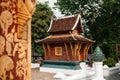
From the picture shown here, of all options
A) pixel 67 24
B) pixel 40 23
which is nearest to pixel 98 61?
pixel 67 24

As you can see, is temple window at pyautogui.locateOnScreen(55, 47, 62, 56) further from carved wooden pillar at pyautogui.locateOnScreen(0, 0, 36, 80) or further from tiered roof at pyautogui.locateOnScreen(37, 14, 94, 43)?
carved wooden pillar at pyautogui.locateOnScreen(0, 0, 36, 80)

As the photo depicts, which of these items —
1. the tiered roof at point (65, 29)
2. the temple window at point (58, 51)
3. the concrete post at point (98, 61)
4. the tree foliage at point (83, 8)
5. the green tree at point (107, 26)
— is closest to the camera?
the concrete post at point (98, 61)

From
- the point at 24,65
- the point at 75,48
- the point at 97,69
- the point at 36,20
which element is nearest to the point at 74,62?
the point at 75,48

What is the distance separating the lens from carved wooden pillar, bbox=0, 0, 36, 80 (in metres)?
2.41

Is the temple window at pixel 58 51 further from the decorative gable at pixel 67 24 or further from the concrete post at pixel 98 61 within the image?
the concrete post at pixel 98 61

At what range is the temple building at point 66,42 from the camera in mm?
20531

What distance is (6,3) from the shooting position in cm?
247

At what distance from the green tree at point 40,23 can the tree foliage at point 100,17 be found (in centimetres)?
376

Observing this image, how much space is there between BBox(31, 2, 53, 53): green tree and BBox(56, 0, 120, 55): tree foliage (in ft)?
12.3

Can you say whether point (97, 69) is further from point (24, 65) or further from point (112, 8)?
point (112, 8)

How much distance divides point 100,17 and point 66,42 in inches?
659

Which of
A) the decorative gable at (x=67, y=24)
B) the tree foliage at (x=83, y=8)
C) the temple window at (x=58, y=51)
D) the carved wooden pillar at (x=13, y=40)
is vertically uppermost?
the tree foliage at (x=83, y=8)

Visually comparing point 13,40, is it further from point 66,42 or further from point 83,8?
point 83,8

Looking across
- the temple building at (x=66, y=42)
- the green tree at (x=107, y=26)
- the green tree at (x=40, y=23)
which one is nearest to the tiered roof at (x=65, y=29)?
the temple building at (x=66, y=42)
